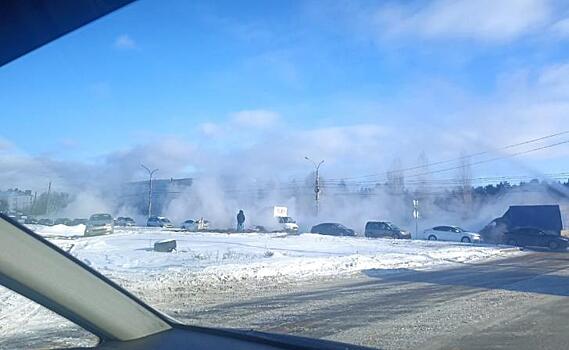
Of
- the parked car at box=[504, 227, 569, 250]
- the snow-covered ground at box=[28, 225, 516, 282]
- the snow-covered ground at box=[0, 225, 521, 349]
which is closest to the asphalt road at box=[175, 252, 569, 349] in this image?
the snow-covered ground at box=[0, 225, 521, 349]

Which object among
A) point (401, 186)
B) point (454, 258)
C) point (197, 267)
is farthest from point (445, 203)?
point (197, 267)

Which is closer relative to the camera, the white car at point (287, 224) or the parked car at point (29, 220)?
the parked car at point (29, 220)

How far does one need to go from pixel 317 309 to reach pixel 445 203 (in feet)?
262

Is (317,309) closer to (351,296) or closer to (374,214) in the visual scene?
(351,296)

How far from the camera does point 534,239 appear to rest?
41.1m

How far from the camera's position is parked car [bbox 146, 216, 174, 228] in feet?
177

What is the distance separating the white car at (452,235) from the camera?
47.6 meters

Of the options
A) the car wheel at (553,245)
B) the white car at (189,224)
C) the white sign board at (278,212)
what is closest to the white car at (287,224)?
the white sign board at (278,212)

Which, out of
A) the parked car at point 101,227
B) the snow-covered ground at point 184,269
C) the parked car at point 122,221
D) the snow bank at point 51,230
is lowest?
the snow-covered ground at point 184,269

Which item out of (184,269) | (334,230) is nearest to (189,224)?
(334,230)

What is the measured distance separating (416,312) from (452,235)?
136 feet

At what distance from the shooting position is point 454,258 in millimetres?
27141

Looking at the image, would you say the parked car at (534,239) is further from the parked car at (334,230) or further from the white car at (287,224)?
the white car at (287,224)

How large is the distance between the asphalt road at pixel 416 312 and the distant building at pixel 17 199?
3.97m
